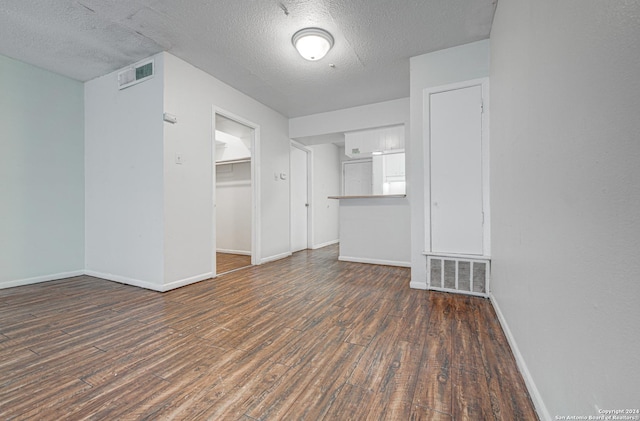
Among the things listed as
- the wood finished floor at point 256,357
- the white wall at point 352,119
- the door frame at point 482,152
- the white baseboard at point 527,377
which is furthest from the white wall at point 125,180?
the white baseboard at point 527,377

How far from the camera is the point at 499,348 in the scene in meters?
1.66

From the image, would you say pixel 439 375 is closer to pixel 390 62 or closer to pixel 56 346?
pixel 56 346

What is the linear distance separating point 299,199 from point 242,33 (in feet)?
11.5

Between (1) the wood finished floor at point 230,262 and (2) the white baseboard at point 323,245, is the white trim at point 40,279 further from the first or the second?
(2) the white baseboard at point 323,245

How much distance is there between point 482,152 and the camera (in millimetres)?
2658

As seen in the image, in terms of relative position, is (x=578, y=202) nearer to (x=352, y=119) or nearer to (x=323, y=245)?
(x=352, y=119)

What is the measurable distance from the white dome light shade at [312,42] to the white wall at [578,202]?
160 cm

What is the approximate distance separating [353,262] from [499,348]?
2840mm

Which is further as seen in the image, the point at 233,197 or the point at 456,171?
the point at 233,197

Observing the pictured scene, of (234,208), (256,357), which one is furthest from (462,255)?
(234,208)

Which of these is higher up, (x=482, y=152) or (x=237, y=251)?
(x=482, y=152)

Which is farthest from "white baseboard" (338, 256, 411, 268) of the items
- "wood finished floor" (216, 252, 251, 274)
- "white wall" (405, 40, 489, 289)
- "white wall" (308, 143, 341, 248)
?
"wood finished floor" (216, 252, 251, 274)

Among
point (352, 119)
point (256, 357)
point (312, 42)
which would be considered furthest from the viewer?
point (352, 119)

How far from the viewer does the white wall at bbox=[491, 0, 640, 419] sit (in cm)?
62
